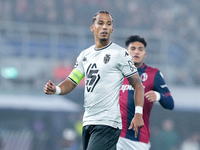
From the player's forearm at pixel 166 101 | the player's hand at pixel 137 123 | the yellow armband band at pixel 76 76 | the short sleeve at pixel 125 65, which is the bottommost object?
the player's hand at pixel 137 123

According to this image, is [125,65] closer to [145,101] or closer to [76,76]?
[76,76]

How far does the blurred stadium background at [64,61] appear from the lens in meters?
15.8

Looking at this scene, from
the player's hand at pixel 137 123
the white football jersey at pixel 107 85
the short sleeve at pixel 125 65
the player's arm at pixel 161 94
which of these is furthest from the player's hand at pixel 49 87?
the player's arm at pixel 161 94

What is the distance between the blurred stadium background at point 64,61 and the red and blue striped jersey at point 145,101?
8194 millimetres

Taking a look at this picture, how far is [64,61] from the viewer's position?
1702 centimetres

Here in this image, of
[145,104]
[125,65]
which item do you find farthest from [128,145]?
[125,65]

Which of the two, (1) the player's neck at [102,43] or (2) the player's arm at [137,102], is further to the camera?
(1) the player's neck at [102,43]

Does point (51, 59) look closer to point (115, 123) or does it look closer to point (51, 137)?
point (51, 137)

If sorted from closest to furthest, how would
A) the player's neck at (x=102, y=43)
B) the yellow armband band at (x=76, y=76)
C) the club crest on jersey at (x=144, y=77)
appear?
1. the player's neck at (x=102, y=43)
2. the yellow armband band at (x=76, y=76)
3. the club crest on jersey at (x=144, y=77)

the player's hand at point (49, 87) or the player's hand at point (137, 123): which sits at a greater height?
the player's hand at point (49, 87)

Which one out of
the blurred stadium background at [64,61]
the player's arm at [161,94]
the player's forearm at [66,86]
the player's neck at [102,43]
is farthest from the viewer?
the blurred stadium background at [64,61]

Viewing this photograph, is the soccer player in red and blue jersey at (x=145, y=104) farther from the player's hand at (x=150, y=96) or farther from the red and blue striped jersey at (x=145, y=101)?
the player's hand at (x=150, y=96)

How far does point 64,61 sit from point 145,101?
11.0 meters

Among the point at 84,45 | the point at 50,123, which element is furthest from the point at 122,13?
the point at 50,123
